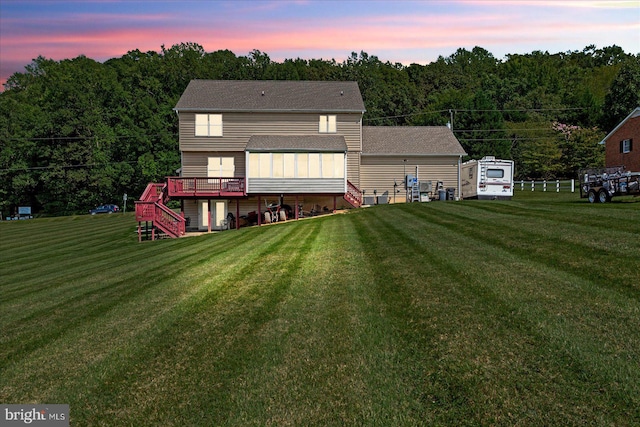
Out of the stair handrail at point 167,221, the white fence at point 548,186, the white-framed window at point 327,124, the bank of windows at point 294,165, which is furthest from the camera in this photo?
the white fence at point 548,186

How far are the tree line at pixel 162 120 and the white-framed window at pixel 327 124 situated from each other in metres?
30.5

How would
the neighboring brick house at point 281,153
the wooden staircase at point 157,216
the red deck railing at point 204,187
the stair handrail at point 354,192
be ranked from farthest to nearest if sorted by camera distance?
the stair handrail at point 354,192
the neighboring brick house at point 281,153
the red deck railing at point 204,187
the wooden staircase at point 157,216

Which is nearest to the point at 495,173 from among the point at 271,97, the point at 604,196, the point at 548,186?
the point at 604,196

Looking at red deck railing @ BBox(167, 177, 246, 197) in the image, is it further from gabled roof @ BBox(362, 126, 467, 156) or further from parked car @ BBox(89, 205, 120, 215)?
parked car @ BBox(89, 205, 120, 215)

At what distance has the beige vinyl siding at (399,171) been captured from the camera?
35.2 meters

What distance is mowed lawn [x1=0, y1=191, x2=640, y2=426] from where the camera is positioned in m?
4.67

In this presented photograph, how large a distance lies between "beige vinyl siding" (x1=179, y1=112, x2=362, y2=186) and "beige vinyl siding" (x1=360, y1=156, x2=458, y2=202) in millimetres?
2158

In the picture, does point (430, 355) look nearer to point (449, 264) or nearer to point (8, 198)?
point (449, 264)

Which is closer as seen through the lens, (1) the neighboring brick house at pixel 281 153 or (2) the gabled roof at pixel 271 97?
(1) the neighboring brick house at pixel 281 153

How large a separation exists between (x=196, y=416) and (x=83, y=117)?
225 ft

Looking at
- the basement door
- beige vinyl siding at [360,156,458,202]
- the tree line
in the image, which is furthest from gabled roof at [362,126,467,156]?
the tree line

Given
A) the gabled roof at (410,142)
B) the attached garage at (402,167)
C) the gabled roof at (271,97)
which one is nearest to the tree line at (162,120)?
the gabled roof at (410,142)

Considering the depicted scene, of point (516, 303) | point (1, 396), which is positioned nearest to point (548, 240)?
point (516, 303)

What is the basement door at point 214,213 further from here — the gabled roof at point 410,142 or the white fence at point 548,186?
the white fence at point 548,186
